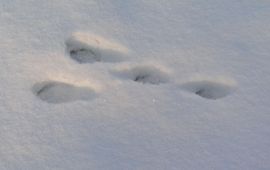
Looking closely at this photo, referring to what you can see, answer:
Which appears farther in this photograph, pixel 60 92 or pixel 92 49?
pixel 92 49

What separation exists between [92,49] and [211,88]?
0.43 meters

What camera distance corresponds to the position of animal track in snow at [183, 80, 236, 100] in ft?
6.21

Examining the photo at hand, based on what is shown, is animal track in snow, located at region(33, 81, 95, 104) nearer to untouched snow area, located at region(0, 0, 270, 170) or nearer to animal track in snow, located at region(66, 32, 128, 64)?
untouched snow area, located at region(0, 0, 270, 170)

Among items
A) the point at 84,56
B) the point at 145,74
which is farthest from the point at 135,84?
the point at 84,56

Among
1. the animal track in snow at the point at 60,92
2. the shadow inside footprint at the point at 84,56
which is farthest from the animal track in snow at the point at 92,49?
the animal track in snow at the point at 60,92

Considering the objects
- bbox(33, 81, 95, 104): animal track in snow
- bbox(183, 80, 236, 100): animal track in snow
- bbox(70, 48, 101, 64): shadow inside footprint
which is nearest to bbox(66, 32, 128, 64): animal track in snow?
bbox(70, 48, 101, 64): shadow inside footprint

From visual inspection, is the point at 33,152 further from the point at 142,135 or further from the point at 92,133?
the point at 142,135

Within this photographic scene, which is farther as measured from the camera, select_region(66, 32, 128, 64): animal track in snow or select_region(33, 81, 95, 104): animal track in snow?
select_region(66, 32, 128, 64): animal track in snow

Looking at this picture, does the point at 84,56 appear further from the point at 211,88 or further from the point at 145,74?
the point at 211,88

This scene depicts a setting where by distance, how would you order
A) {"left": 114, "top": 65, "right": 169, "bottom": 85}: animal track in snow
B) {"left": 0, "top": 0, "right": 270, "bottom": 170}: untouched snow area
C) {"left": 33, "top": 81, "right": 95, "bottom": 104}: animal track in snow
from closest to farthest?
{"left": 0, "top": 0, "right": 270, "bottom": 170}: untouched snow area < {"left": 33, "top": 81, "right": 95, "bottom": 104}: animal track in snow < {"left": 114, "top": 65, "right": 169, "bottom": 85}: animal track in snow

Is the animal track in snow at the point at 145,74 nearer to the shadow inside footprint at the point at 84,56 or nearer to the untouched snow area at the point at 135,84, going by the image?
the untouched snow area at the point at 135,84

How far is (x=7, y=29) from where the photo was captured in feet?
6.60

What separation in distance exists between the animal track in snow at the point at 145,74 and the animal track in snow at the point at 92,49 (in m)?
0.07

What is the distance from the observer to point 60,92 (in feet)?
5.98
